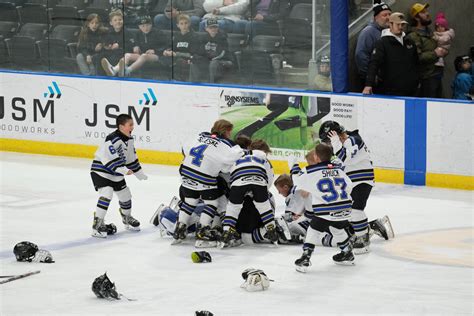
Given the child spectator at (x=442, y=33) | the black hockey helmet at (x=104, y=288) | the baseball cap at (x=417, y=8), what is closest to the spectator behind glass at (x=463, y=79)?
the child spectator at (x=442, y=33)

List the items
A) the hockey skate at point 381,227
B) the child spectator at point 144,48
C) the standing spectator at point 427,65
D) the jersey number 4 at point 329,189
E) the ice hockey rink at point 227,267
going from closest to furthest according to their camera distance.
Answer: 1. the ice hockey rink at point 227,267
2. the jersey number 4 at point 329,189
3. the hockey skate at point 381,227
4. the standing spectator at point 427,65
5. the child spectator at point 144,48

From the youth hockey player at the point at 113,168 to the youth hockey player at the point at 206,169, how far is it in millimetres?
609

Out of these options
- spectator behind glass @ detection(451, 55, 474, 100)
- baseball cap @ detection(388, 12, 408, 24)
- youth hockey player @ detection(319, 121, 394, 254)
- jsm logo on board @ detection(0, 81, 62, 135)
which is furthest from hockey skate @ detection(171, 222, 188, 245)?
jsm logo on board @ detection(0, 81, 62, 135)

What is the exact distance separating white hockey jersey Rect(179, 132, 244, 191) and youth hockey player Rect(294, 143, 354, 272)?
89 cm

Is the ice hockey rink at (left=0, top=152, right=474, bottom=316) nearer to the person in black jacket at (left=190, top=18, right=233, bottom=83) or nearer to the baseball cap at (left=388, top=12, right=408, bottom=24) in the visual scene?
the baseball cap at (left=388, top=12, right=408, bottom=24)

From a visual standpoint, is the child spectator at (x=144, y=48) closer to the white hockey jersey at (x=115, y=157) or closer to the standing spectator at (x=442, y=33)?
Result: the standing spectator at (x=442, y=33)

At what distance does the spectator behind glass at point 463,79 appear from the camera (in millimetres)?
12305

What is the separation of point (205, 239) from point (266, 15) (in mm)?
4412

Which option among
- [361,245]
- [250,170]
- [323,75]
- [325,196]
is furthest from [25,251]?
[323,75]

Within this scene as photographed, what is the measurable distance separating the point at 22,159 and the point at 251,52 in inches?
119

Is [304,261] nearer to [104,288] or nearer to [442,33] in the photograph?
[104,288]

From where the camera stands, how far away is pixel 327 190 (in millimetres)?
8328

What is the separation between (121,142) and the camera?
9633 mm

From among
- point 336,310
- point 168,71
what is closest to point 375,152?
point 168,71
